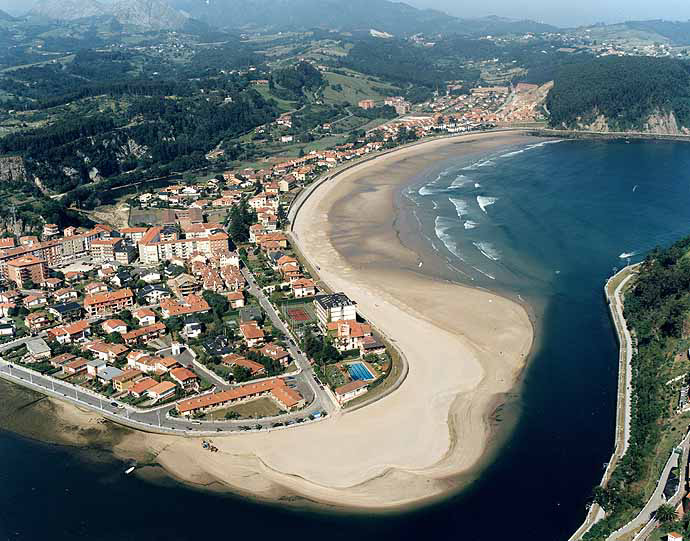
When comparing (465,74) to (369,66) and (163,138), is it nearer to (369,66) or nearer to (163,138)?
(369,66)

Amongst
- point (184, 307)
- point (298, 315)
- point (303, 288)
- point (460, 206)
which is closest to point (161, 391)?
point (184, 307)

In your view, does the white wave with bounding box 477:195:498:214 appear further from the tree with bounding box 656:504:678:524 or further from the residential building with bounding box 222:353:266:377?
the tree with bounding box 656:504:678:524

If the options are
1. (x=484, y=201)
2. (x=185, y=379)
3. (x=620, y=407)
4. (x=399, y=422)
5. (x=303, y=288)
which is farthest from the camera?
(x=484, y=201)

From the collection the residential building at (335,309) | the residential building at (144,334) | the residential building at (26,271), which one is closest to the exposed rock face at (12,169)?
the residential building at (26,271)

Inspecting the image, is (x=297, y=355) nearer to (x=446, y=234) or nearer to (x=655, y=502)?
(x=655, y=502)

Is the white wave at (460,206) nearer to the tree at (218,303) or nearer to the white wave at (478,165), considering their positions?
the white wave at (478,165)

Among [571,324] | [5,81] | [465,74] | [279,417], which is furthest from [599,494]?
[465,74]
